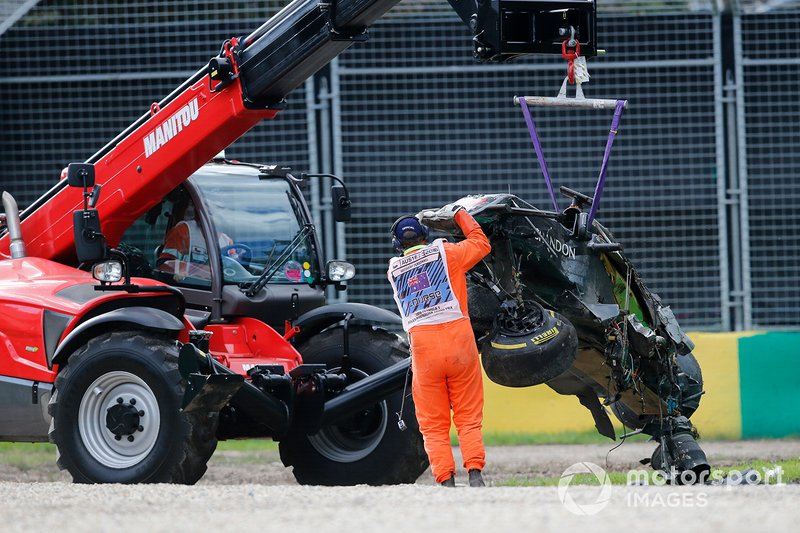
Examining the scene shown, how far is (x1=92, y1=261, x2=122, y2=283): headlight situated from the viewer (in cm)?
849

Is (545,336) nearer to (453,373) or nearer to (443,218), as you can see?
(453,373)

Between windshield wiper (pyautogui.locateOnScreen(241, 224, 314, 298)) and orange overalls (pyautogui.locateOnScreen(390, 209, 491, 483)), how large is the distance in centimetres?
158

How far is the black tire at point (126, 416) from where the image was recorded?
804cm

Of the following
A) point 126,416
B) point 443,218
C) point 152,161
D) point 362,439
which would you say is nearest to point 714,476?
point 362,439

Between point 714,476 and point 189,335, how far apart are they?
3.46 m

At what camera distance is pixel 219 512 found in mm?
6227

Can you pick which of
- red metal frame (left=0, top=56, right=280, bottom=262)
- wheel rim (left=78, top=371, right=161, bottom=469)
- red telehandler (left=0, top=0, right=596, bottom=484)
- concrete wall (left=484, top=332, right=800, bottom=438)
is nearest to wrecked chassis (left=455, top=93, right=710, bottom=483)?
red telehandler (left=0, top=0, right=596, bottom=484)

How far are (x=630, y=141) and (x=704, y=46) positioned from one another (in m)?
1.41

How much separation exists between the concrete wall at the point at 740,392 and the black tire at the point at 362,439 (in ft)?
12.7

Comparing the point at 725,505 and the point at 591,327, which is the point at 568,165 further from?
the point at 725,505

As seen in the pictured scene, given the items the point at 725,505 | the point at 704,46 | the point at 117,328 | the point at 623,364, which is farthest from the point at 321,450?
the point at 704,46

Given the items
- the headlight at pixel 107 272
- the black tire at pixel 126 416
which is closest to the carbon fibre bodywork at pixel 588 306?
the black tire at pixel 126 416

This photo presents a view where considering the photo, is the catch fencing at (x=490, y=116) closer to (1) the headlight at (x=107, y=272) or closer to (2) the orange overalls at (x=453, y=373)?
(1) the headlight at (x=107, y=272)

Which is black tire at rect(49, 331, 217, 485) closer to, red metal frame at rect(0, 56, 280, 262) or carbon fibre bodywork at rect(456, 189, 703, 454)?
red metal frame at rect(0, 56, 280, 262)
